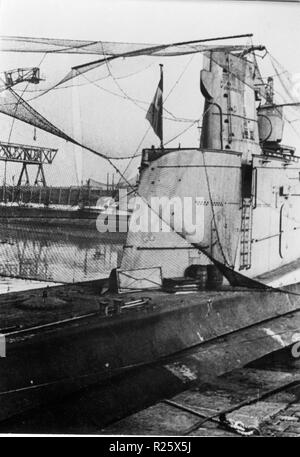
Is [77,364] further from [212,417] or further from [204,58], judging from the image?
[204,58]

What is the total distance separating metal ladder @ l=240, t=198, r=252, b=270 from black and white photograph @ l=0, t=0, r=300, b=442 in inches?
1.3

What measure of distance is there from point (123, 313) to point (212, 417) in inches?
68.3

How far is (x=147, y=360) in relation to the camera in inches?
211

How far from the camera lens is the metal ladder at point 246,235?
7320 mm

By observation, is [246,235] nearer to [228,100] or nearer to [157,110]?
[228,100]

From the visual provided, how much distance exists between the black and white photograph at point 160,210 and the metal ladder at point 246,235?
0.11 ft

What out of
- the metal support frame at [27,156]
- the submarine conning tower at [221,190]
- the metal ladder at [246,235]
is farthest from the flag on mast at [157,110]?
the metal ladder at [246,235]

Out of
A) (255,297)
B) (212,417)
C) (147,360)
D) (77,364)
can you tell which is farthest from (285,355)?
(77,364)

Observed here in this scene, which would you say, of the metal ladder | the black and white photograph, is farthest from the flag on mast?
the metal ladder

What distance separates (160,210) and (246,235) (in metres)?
1.60

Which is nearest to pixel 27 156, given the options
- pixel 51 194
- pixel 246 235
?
pixel 51 194

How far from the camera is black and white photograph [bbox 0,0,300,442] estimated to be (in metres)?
4.46

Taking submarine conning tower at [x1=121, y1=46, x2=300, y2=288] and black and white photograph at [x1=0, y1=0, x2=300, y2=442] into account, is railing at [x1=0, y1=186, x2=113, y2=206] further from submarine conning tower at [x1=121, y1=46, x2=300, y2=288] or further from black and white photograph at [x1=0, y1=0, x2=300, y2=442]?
submarine conning tower at [x1=121, y1=46, x2=300, y2=288]

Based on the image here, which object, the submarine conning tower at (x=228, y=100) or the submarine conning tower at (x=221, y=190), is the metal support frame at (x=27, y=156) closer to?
the submarine conning tower at (x=221, y=190)
